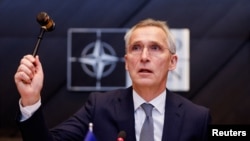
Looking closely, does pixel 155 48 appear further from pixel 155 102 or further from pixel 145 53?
pixel 155 102

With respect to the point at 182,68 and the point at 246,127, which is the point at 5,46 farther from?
the point at 246,127

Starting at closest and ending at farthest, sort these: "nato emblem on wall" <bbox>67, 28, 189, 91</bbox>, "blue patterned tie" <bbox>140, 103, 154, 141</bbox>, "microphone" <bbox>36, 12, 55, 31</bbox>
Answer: "microphone" <bbox>36, 12, 55, 31</bbox> → "blue patterned tie" <bbox>140, 103, 154, 141</bbox> → "nato emblem on wall" <bbox>67, 28, 189, 91</bbox>

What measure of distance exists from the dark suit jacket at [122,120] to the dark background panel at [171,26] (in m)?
0.96

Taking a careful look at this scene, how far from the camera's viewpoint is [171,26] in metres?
2.65

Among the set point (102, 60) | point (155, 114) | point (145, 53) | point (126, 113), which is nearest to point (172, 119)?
point (155, 114)

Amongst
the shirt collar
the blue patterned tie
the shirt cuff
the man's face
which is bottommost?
the blue patterned tie

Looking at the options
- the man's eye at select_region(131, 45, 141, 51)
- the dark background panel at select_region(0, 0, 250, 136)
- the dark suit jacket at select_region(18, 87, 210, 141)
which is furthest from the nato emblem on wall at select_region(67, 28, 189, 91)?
the man's eye at select_region(131, 45, 141, 51)

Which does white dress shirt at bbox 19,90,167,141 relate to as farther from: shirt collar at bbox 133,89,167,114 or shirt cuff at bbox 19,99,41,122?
shirt cuff at bbox 19,99,41,122

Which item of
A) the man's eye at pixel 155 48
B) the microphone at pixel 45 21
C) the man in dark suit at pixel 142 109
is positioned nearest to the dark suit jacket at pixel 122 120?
the man in dark suit at pixel 142 109

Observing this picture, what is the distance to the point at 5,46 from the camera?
2.71 m

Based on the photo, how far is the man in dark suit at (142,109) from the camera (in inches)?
64.1

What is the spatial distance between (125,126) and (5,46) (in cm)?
138

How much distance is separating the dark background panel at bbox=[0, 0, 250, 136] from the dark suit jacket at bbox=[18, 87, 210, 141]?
96 cm

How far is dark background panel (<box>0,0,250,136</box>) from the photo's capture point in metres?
2.67
